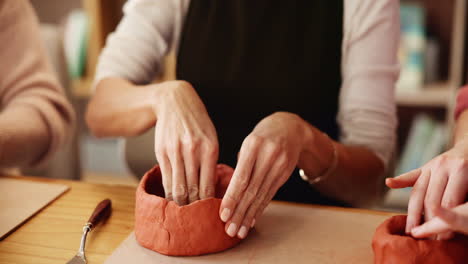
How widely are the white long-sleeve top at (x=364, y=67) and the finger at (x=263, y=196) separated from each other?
0.37 meters

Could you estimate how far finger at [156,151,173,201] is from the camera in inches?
27.6

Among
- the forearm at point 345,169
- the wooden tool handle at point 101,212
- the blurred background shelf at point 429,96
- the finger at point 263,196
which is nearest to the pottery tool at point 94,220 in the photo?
the wooden tool handle at point 101,212

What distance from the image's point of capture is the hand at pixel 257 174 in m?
0.66

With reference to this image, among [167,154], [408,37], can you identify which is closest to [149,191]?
[167,154]

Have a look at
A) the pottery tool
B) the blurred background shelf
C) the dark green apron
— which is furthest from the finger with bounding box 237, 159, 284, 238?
the blurred background shelf

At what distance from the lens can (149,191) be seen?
0.73 metres

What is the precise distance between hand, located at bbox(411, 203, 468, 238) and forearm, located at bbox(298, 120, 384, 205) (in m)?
0.28

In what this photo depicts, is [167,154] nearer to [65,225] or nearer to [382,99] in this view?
[65,225]

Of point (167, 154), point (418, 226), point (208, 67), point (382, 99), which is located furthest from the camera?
point (208, 67)

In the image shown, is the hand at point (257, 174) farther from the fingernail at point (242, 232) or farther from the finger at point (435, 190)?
the finger at point (435, 190)

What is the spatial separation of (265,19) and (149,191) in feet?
1.74

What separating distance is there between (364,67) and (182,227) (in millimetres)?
547

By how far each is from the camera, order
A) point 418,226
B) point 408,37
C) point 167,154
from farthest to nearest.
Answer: point 408,37, point 167,154, point 418,226

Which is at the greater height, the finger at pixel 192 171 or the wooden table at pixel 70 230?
the finger at pixel 192 171
